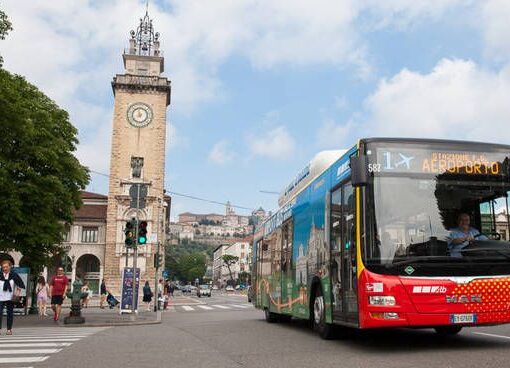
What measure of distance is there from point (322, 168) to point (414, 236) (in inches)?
148

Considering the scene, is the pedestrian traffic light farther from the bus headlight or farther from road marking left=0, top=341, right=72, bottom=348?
the bus headlight

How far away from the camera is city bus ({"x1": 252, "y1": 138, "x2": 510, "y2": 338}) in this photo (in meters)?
8.48

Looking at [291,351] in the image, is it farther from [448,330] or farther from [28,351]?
[28,351]

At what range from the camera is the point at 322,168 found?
12062mm

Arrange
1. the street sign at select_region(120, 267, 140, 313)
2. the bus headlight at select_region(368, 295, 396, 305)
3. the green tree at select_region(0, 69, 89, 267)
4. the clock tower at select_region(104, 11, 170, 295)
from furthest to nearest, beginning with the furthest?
the clock tower at select_region(104, 11, 170, 295)
the street sign at select_region(120, 267, 140, 313)
the green tree at select_region(0, 69, 89, 267)
the bus headlight at select_region(368, 295, 396, 305)

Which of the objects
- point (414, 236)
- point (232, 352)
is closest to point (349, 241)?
point (414, 236)

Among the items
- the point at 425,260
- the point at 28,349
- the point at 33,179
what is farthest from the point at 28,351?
the point at 33,179

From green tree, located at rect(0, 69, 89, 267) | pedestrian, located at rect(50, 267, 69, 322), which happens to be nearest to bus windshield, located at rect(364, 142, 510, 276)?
pedestrian, located at rect(50, 267, 69, 322)

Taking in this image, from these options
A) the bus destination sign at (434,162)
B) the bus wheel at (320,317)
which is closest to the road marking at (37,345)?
the bus wheel at (320,317)

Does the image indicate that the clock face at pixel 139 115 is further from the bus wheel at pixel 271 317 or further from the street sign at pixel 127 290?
the bus wheel at pixel 271 317

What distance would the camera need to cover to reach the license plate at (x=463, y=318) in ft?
28.0

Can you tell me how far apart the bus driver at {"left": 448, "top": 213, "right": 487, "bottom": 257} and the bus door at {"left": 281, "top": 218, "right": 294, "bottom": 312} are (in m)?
5.79

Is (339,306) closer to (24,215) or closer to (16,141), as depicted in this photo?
(24,215)

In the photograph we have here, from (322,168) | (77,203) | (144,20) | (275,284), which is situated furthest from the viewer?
(144,20)
